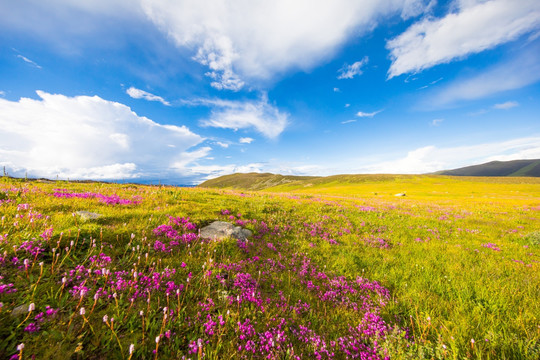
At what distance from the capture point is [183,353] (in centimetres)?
298

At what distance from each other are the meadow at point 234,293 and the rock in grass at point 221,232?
370mm

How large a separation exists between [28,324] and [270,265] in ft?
15.6

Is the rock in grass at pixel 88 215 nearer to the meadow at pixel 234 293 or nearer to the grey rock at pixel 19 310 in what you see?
the meadow at pixel 234 293

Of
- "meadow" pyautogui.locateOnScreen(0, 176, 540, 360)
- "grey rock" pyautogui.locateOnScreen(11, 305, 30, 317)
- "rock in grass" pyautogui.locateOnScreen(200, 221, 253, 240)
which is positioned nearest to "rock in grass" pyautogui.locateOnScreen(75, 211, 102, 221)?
"meadow" pyautogui.locateOnScreen(0, 176, 540, 360)

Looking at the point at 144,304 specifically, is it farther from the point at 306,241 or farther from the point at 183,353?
the point at 306,241

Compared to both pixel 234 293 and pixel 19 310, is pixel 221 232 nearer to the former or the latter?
pixel 234 293

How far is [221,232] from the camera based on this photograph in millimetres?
7098

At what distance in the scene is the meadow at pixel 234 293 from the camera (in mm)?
2959

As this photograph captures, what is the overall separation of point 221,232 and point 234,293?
118 inches

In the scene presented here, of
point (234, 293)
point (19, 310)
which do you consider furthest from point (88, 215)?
point (234, 293)

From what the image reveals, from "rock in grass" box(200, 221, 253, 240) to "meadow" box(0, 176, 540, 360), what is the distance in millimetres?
370

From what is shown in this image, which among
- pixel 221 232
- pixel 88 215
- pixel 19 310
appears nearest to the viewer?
pixel 19 310

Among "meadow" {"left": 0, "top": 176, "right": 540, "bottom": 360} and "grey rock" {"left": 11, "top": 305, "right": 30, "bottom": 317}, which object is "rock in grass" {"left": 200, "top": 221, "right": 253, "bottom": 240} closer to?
"meadow" {"left": 0, "top": 176, "right": 540, "bottom": 360}

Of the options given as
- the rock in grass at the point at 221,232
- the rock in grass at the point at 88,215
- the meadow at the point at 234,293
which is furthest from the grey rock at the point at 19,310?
the rock in grass at the point at 221,232
